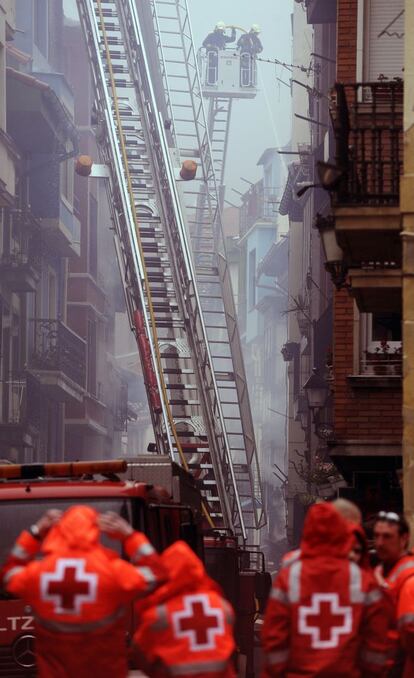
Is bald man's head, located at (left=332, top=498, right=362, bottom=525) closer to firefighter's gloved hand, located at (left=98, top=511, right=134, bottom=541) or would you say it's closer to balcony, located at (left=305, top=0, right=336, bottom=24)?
firefighter's gloved hand, located at (left=98, top=511, right=134, bottom=541)

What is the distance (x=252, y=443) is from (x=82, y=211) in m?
27.6

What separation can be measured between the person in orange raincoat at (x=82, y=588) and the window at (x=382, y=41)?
46.9ft

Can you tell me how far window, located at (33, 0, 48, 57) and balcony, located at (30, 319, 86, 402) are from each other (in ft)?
37.9

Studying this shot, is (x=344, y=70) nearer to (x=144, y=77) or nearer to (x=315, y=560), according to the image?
(x=315, y=560)

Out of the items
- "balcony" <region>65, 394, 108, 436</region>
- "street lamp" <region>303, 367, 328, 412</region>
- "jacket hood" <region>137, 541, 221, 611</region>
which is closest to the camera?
"jacket hood" <region>137, 541, 221, 611</region>

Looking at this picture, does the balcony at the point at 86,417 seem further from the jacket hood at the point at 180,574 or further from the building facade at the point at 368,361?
the jacket hood at the point at 180,574

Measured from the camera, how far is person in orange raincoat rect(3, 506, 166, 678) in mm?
10039

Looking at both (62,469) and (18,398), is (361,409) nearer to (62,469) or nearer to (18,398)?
(62,469)

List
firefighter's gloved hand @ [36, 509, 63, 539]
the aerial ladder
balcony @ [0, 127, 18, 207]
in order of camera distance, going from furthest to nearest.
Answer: balcony @ [0, 127, 18, 207] < the aerial ladder < firefighter's gloved hand @ [36, 509, 63, 539]

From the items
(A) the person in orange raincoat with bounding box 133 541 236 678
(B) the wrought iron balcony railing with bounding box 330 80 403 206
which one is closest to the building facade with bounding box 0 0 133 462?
(B) the wrought iron balcony railing with bounding box 330 80 403 206

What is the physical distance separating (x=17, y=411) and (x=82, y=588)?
3989cm

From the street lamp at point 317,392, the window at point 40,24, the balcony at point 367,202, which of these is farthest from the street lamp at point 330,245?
the window at point 40,24

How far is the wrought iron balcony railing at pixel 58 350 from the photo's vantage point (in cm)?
5294

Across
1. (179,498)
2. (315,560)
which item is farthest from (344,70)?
(315,560)
